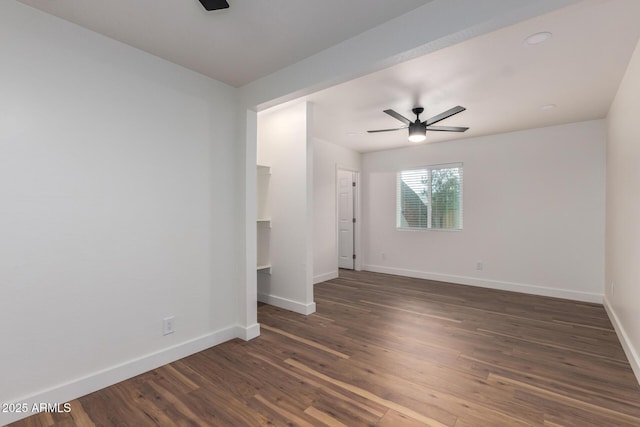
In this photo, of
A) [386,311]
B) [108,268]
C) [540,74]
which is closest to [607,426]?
[386,311]

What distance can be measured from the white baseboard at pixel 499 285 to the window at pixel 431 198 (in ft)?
2.91

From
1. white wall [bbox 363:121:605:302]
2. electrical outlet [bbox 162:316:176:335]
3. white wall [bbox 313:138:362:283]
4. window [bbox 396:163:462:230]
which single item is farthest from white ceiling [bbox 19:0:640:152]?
electrical outlet [bbox 162:316:176:335]

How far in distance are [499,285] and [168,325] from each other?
4.88 m

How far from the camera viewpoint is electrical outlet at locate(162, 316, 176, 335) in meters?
2.54

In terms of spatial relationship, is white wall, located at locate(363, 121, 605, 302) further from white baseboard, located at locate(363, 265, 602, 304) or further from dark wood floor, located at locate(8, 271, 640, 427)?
dark wood floor, located at locate(8, 271, 640, 427)

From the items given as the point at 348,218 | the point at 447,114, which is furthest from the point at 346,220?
the point at 447,114

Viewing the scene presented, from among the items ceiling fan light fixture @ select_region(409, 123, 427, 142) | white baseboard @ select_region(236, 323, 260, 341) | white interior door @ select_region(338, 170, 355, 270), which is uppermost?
ceiling fan light fixture @ select_region(409, 123, 427, 142)

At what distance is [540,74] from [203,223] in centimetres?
341

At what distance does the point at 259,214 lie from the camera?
4238mm

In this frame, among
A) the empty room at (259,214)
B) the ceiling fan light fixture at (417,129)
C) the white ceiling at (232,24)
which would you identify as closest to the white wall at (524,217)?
the empty room at (259,214)

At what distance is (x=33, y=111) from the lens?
6.27 feet

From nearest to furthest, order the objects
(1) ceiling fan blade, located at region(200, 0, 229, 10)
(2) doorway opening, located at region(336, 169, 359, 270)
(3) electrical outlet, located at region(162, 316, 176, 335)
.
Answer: (1) ceiling fan blade, located at region(200, 0, 229, 10)
(3) electrical outlet, located at region(162, 316, 176, 335)
(2) doorway opening, located at region(336, 169, 359, 270)

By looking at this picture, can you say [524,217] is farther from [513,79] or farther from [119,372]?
[119,372]

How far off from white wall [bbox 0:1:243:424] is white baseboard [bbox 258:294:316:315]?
3.47ft
